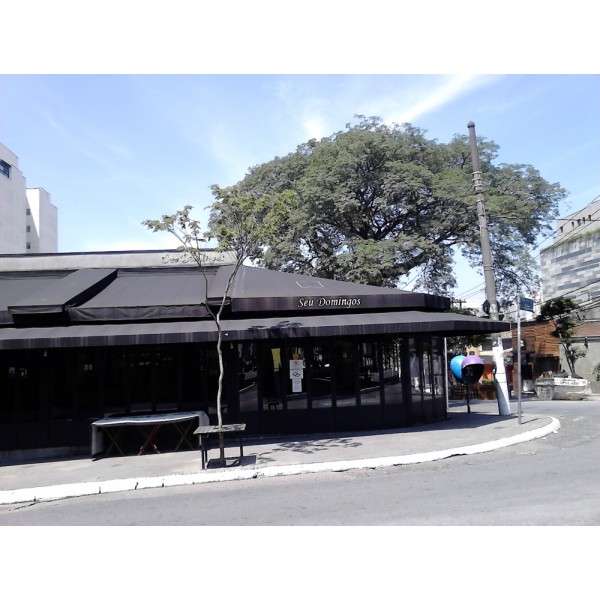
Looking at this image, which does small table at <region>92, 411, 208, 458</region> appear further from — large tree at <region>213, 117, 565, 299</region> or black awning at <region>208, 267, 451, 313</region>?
large tree at <region>213, 117, 565, 299</region>

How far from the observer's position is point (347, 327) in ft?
36.8

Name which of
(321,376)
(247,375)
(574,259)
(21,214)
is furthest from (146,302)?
(574,259)

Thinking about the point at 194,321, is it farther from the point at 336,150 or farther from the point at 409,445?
the point at 336,150

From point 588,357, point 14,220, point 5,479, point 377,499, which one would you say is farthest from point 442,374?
point 14,220

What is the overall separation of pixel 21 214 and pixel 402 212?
218 ft

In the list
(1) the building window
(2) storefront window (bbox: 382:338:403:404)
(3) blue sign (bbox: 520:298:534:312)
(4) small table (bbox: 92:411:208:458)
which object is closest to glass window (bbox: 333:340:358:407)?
(2) storefront window (bbox: 382:338:403:404)

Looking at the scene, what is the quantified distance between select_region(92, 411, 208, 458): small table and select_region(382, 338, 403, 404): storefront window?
4.44 meters

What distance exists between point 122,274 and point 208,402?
17.5ft

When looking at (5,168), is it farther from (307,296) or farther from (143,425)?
(307,296)

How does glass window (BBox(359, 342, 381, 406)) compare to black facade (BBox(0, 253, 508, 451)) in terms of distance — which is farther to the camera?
glass window (BBox(359, 342, 381, 406))

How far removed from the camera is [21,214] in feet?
239

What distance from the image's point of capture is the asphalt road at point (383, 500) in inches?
238

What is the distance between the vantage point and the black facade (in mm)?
11594

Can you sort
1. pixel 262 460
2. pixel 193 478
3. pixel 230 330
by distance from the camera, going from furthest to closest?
pixel 230 330 → pixel 262 460 → pixel 193 478
